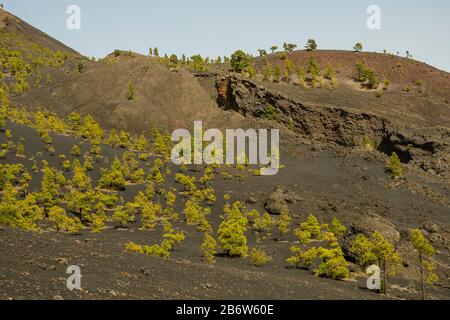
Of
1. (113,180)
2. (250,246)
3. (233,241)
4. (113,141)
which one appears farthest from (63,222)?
(113,141)

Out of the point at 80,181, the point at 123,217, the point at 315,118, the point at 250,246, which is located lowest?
the point at 250,246

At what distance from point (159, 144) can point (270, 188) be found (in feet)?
89.5

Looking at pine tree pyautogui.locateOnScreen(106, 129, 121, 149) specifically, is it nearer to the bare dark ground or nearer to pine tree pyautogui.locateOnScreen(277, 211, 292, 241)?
the bare dark ground

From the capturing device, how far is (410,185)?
3292 inches

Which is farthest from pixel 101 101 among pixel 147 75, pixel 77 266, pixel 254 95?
pixel 77 266

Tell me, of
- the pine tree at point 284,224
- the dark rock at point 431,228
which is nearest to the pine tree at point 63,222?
the pine tree at point 284,224

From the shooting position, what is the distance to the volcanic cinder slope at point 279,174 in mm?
24828

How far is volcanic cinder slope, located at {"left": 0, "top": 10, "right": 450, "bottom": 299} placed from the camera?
24.8 m

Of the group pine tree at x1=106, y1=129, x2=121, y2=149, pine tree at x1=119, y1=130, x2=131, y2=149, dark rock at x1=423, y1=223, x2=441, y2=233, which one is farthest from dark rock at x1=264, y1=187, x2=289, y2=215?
pine tree at x1=106, y1=129, x2=121, y2=149

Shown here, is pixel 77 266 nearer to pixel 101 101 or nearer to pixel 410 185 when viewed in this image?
pixel 410 185

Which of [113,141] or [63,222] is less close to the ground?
[113,141]

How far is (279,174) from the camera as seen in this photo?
290ft

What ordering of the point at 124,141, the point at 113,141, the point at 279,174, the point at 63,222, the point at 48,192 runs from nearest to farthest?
the point at 63,222 < the point at 48,192 < the point at 279,174 < the point at 113,141 < the point at 124,141

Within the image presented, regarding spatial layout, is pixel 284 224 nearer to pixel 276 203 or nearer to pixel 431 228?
pixel 276 203
